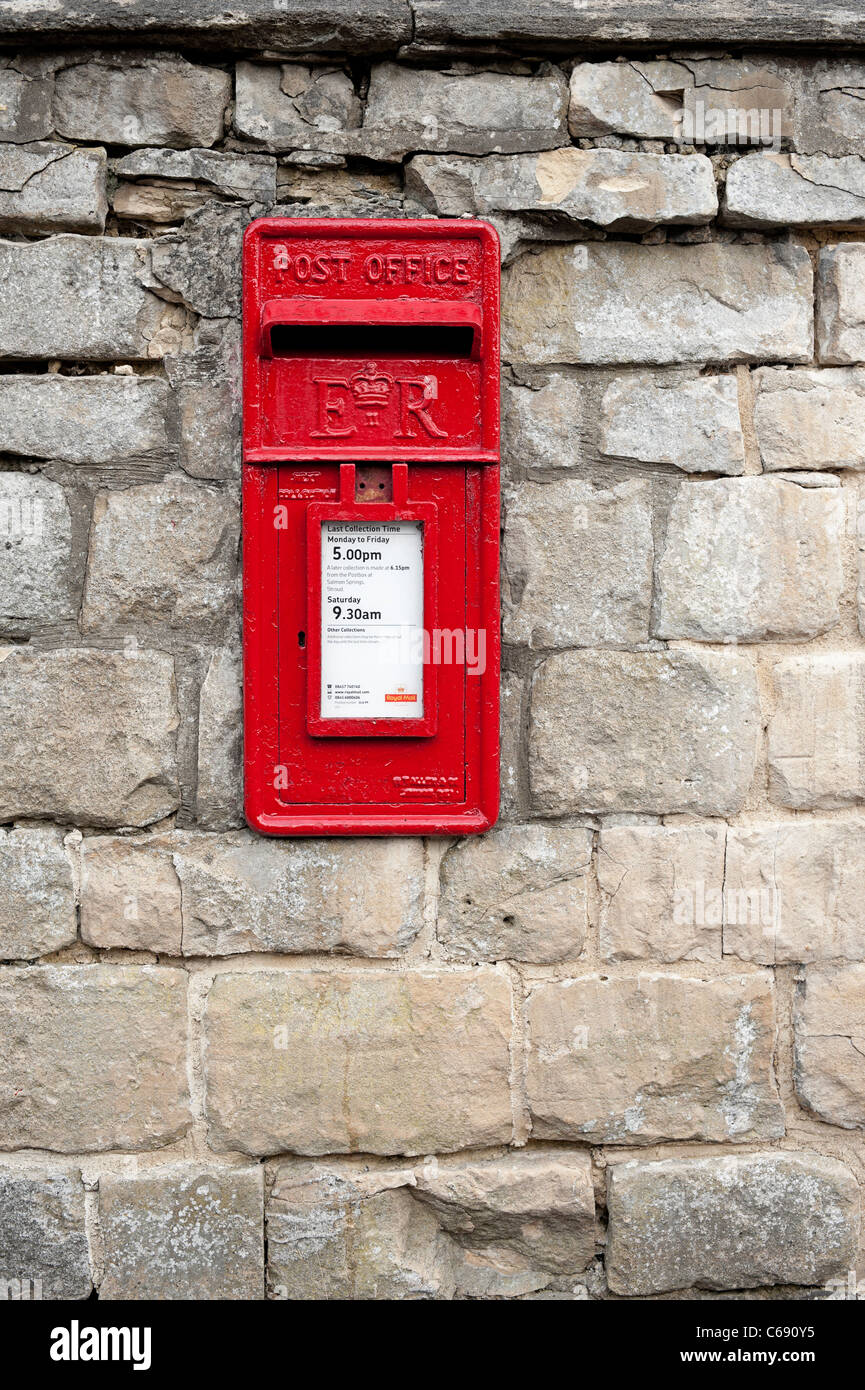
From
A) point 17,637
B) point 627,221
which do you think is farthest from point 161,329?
point 627,221

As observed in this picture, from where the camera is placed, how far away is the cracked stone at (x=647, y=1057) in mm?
1951

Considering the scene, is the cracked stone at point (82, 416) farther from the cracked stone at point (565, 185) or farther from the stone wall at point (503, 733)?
the cracked stone at point (565, 185)

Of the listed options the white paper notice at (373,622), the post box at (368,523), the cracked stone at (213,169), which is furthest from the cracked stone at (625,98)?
the white paper notice at (373,622)

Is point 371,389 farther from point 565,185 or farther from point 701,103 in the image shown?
point 701,103

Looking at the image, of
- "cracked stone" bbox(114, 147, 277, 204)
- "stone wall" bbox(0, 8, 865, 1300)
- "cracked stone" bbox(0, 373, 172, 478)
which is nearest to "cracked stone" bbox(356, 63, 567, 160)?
"stone wall" bbox(0, 8, 865, 1300)

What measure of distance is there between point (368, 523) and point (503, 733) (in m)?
0.45

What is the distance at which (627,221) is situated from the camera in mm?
1891

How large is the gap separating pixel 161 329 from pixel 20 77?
0.48m

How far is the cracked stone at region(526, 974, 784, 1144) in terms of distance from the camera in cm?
195

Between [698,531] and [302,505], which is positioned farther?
[698,531]

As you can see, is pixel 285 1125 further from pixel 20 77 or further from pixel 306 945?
pixel 20 77

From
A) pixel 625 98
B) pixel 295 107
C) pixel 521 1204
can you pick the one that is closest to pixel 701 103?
pixel 625 98

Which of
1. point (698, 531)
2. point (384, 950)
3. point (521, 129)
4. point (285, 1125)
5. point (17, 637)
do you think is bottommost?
point (285, 1125)

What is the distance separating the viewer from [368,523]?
183 centimetres
